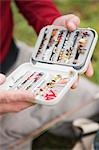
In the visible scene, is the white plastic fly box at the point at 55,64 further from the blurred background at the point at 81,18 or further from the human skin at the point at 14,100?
the blurred background at the point at 81,18

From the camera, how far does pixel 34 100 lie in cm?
97

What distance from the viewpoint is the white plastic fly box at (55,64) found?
1.04 m

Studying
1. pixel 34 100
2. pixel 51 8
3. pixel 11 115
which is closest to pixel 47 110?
pixel 11 115

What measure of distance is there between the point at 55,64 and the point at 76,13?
4.46 ft

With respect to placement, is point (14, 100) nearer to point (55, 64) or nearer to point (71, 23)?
point (55, 64)

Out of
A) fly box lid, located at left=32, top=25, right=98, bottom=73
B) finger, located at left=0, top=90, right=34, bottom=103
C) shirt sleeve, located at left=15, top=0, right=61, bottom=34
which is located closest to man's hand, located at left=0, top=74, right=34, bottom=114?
finger, located at left=0, top=90, right=34, bottom=103

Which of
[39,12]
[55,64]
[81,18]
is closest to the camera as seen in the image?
[55,64]

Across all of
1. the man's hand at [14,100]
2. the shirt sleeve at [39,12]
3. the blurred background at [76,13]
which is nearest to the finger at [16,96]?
the man's hand at [14,100]

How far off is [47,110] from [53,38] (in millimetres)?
392

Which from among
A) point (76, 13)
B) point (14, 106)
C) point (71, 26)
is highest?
point (71, 26)

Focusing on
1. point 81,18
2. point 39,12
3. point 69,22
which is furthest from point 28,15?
point 81,18

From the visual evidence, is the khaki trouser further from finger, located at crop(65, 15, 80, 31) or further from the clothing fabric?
finger, located at crop(65, 15, 80, 31)

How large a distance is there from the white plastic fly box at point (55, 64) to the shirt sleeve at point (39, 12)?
0.17 meters

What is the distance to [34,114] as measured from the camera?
5.02 feet
